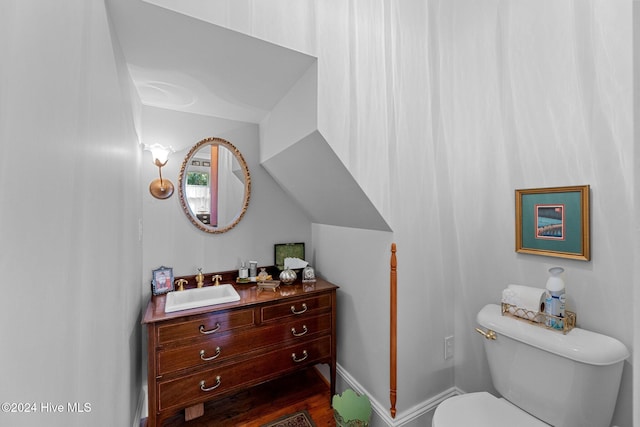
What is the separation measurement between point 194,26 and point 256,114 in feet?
3.14

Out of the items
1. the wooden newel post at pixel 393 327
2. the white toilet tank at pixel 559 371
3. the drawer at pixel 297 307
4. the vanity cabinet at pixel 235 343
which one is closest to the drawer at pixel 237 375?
the vanity cabinet at pixel 235 343

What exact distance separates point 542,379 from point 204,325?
1661 mm

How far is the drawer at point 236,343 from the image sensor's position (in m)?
1.42

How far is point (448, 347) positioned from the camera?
1.71 meters

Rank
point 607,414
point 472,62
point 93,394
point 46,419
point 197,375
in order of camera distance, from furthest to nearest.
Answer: point 472,62 < point 197,375 < point 607,414 < point 93,394 < point 46,419

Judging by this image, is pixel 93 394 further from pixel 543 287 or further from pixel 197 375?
pixel 543 287

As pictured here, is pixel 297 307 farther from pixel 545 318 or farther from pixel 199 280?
pixel 545 318

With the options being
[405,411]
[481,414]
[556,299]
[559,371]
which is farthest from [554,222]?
[405,411]

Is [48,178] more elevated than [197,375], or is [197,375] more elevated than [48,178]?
[48,178]

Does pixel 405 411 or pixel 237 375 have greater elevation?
pixel 237 375

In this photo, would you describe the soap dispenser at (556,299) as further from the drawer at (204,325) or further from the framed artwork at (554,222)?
the drawer at (204,325)

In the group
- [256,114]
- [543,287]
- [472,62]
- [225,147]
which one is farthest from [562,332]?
[225,147]

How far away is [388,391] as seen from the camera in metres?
1.55

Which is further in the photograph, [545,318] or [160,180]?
[160,180]
